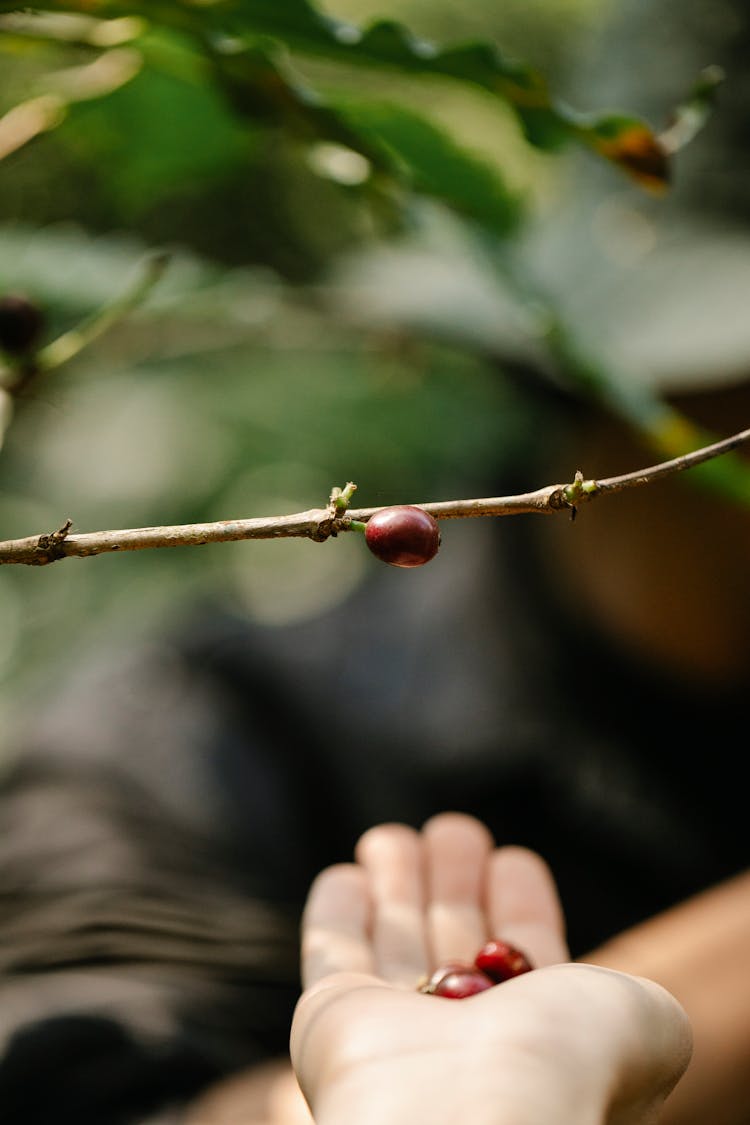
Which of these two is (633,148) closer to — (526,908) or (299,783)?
(526,908)

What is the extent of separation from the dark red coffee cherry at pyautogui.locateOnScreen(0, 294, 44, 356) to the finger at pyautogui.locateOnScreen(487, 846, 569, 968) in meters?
0.55

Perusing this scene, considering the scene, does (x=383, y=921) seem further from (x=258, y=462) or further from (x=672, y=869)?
(x=258, y=462)

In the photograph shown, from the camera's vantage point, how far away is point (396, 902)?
2.46 feet

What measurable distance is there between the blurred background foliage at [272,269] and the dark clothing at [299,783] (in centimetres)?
23

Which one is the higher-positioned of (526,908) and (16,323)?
(16,323)

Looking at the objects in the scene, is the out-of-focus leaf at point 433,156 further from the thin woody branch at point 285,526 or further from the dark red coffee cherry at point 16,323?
the thin woody branch at point 285,526

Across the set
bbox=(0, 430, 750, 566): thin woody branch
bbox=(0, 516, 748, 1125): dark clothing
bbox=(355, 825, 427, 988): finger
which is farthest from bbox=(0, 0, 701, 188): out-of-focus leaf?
bbox=(0, 516, 748, 1125): dark clothing

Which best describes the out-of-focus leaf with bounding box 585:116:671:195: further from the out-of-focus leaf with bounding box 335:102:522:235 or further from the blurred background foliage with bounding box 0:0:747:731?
the out-of-focus leaf with bounding box 335:102:522:235

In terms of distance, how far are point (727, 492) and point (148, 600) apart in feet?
5.28

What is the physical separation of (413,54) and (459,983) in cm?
55

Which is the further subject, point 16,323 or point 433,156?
point 433,156

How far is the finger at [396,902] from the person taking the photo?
66 cm

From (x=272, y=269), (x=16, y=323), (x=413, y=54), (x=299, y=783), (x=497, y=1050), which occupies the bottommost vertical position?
(x=497, y=1050)

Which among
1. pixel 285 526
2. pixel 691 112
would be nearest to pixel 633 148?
pixel 691 112
